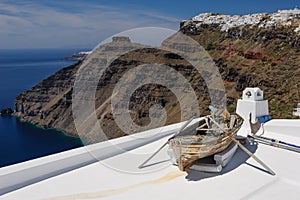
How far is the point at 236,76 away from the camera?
77.9 ft

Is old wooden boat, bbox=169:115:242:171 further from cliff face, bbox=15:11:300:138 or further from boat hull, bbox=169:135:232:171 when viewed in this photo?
cliff face, bbox=15:11:300:138

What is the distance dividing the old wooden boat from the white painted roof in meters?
0.18

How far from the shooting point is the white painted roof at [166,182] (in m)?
1.97

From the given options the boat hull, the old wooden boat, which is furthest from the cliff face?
the boat hull

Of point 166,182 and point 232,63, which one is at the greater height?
point 232,63

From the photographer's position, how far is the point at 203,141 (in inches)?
90.3

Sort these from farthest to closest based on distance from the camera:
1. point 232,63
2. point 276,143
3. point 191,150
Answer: point 232,63
point 276,143
point 191,150

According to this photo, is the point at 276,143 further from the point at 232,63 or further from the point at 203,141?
the point at 232,63

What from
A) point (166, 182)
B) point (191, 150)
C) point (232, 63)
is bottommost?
point (166, 182)

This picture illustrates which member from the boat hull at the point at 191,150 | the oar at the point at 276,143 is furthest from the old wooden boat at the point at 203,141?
the oar at the point at 276,143

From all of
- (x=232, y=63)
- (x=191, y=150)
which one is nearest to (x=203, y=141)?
(x=191, y=150)

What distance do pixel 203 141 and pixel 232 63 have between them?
2473cm

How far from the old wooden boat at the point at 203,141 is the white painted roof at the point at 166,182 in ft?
0.60

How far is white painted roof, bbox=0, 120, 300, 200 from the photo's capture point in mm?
1970
